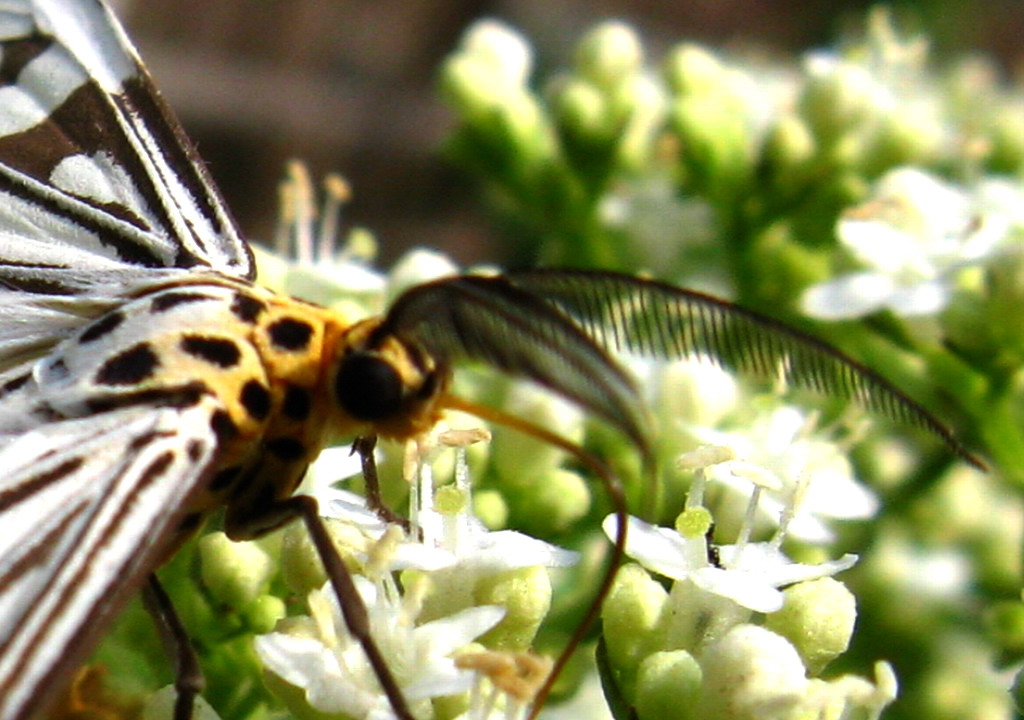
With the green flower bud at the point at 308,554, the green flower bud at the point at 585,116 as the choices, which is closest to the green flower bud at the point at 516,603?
the green flower bud at the point at 308,554

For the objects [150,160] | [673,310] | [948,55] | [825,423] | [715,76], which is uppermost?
[150,160]

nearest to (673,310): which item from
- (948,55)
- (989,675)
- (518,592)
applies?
(518,592)

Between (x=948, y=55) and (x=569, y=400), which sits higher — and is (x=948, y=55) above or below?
below

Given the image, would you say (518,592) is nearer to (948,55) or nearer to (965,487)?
(965,487)

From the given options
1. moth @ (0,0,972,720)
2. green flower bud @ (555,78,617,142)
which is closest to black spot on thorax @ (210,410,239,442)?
moth @ (0,0,972,720)

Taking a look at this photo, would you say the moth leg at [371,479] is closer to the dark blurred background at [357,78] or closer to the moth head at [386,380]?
the moth head at [386,380]
